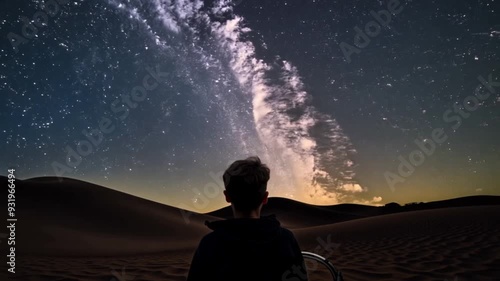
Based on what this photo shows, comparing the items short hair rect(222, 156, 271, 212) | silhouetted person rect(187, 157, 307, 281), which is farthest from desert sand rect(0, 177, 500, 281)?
short hair rect(222, 156, 271, 212)

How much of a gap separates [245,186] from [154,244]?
52.6ft

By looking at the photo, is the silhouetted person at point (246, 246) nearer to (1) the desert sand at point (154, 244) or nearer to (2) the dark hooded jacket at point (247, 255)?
(2) the dark hooded jacket at point (247, 255)

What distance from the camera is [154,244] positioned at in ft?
53.5

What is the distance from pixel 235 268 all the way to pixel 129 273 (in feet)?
22.5

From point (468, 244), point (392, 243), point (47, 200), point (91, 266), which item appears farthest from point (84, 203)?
point (468, 244)

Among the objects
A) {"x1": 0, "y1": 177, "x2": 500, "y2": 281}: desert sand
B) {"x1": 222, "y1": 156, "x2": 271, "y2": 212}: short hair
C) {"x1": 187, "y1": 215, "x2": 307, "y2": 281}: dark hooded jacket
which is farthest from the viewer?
{"x1": 0, "y1": 177, "x2": 500, "y2": 281}: desert sand

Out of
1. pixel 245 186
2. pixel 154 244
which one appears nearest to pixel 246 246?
pixel 245 186

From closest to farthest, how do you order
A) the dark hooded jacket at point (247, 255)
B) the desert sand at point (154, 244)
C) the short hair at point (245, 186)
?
the dark hooded jacket at point (247, 255)
the short hair at point (245, 186)
the desert sand at point (154, 244)

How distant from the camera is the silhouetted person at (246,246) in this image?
73.3 inches

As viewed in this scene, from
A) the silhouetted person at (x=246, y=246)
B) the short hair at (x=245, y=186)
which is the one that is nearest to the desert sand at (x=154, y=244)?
the silhouetted person at (x=246, y=246)

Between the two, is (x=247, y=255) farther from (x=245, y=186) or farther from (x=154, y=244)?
(x=154, y=244)

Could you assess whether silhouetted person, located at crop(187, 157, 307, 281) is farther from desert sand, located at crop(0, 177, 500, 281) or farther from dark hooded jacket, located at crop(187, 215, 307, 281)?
desert sand, located at crop(0, 177, 500, 281)

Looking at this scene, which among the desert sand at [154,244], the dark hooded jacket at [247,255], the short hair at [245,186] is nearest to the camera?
the dark hooded jacket at [247,255]

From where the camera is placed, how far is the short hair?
79.4 inches
